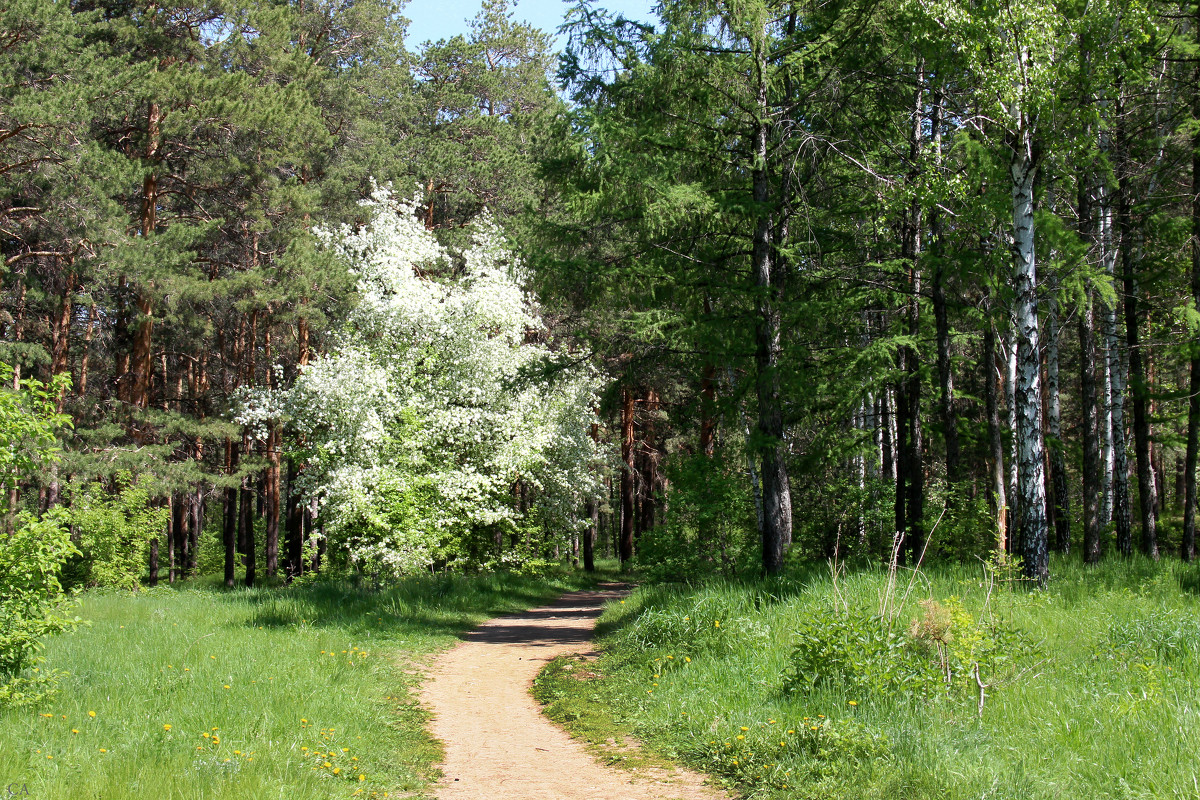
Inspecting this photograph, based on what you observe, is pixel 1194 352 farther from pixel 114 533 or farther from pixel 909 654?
pixel 114 533

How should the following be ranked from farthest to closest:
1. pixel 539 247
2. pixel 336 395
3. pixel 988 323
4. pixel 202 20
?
pixel 202 20
pixel 336 395
pixel 988 323
pixel 539 247

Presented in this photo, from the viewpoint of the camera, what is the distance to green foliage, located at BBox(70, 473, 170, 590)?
19.1 metres

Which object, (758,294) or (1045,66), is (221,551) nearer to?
(758,294)

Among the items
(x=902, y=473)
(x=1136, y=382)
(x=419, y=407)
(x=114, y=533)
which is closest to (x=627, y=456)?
(x=419, y=407)

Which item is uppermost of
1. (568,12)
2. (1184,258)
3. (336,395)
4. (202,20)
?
(202,20)

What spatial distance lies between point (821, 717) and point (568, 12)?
35.0 ft

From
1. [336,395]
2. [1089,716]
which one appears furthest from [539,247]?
[1089,716]

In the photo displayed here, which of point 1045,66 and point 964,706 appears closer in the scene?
point 964,706

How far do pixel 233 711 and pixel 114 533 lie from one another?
16.1m

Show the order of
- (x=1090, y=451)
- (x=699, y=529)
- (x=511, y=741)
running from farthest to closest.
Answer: (x=699, y=529), (x=1090, y=451), (x=511, y=741)

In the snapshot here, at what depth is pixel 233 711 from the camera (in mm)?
6332

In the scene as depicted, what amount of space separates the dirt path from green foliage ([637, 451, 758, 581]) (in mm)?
3568

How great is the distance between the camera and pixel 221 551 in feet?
125

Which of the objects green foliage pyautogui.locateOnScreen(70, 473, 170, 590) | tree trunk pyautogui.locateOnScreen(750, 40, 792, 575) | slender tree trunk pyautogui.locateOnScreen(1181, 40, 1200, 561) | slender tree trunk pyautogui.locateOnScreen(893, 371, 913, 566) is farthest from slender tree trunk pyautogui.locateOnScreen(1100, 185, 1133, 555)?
green foliage pyautogui.locateOnScreen(70, 473, 170, 590)
